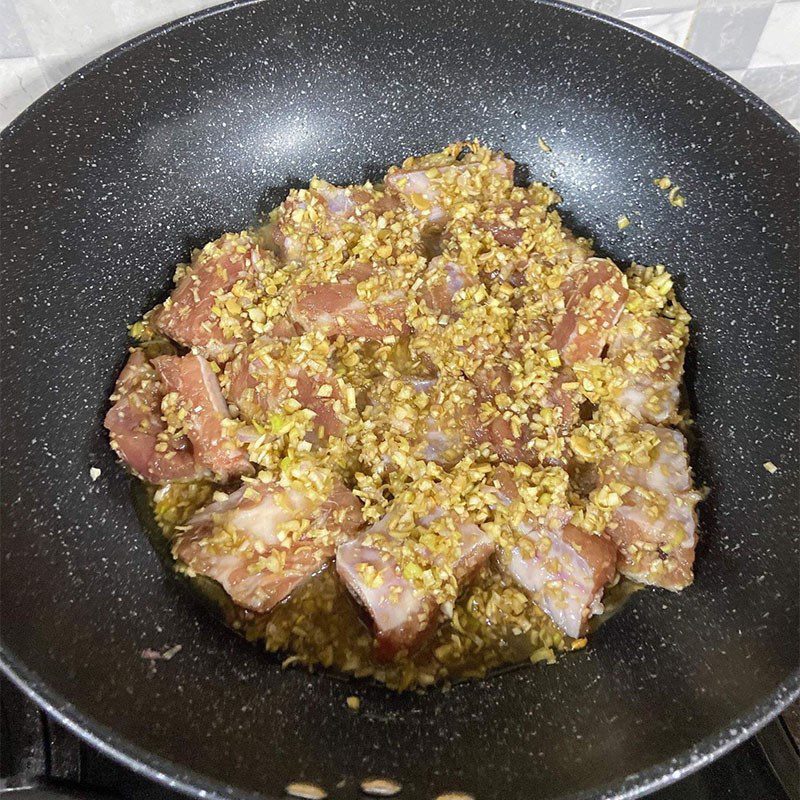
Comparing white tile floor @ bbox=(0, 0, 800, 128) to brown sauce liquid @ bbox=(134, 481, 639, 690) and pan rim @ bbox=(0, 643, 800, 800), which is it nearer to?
brown sauce liquid @ bbox=(134, 481, 639, 690)

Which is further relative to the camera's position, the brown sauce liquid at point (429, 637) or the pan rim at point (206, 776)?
the brown sauce liquid at point (429, 637)

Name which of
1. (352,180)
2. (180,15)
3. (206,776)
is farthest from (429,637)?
(180,15)

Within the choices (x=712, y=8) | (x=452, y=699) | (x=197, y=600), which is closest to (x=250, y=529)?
(x=197, y=600)

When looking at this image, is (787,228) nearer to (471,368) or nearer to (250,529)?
(471,368)

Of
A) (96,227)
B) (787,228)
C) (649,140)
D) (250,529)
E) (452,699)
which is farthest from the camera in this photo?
(649,140)

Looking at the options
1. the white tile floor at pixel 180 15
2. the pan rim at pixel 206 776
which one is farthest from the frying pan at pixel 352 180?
the white tile floor at pixel 180 15

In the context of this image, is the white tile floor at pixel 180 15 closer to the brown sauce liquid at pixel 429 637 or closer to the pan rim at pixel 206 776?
the brown sauce liquid at pixel 429 637

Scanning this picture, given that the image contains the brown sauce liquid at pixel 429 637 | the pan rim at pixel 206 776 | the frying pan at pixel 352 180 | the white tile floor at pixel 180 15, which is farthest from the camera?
the white tile floor at pixel 180 15
